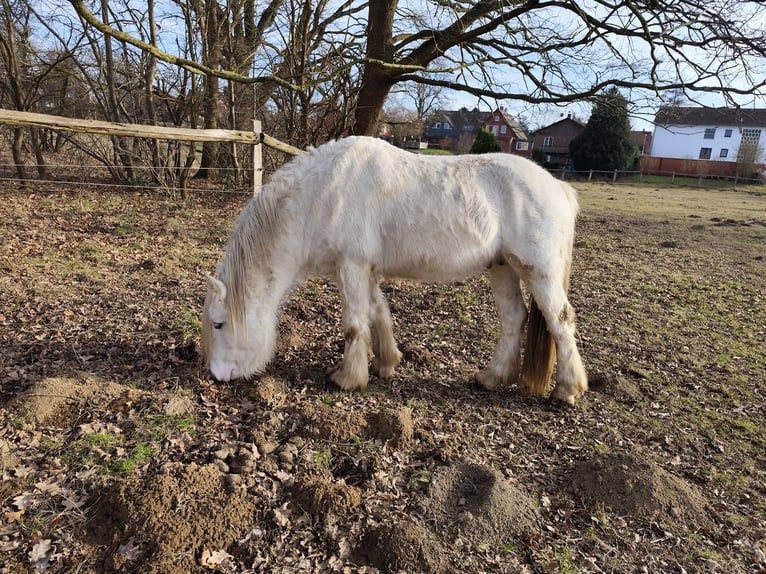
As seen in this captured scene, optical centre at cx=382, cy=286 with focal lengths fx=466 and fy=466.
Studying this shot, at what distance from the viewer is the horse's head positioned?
3.62m

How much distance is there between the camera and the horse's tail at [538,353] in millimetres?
3955

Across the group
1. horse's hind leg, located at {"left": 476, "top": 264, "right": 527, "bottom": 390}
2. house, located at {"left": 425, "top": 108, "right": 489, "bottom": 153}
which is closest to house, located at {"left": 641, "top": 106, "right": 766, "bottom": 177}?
horse's hind leg, located at {"left": 476, "top": 264, "right": 527, "bottom": 390}

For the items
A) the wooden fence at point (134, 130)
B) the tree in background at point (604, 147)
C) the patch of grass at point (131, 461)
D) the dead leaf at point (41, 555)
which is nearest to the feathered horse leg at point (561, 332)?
the wooden fence at point (134, 130)

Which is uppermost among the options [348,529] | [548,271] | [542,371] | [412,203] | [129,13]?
[129,13]

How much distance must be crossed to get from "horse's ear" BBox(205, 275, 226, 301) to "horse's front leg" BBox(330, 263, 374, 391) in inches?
35.7

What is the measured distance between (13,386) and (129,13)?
12.4 meters

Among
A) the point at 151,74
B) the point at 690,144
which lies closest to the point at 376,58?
the point at 151,74

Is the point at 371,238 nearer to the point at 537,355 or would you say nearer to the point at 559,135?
the point at 537,355

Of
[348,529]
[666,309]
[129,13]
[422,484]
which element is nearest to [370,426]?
[422,484]

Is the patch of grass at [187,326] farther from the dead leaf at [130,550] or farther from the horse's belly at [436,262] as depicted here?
the dead leaf at [130,550]

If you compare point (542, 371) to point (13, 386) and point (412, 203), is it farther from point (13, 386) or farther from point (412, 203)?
point (13, 386)

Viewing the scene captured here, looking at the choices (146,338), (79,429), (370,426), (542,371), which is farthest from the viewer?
(146,338)

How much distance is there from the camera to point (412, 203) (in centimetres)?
373

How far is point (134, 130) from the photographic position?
678 cm
